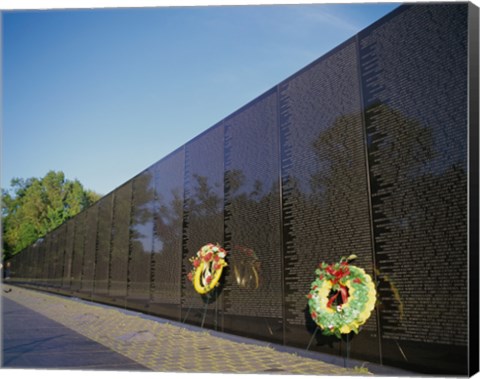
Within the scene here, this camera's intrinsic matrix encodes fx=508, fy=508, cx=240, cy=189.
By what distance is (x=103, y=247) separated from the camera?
766 inches

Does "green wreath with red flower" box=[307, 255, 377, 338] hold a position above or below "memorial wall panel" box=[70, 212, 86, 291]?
below

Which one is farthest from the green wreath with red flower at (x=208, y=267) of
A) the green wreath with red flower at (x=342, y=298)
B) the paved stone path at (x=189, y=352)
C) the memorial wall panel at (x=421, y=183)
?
the memorial wall panel at (x=421, y=183)

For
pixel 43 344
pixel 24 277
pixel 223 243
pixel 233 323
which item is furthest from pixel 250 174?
pixel 24 277

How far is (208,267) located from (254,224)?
5.19 ft

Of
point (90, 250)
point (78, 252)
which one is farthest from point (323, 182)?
point (78, 252)

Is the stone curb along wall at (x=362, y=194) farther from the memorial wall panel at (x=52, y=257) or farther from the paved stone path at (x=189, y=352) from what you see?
the memorial wall panel at (x=52, y=257)

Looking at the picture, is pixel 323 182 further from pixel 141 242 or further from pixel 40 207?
pixel 40 207

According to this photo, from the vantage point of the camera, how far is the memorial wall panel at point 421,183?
5402 millimetres

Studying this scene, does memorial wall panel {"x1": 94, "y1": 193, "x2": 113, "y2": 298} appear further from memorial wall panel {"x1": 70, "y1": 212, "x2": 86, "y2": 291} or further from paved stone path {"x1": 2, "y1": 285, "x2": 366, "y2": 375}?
paved stone path {"x1": 2, "y1": 285, "x2": 366, "y2": 375}

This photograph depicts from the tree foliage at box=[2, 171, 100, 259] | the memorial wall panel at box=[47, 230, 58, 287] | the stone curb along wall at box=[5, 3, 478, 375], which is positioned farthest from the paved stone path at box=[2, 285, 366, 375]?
the tree foliage at box=[2, 171, 100, 259]

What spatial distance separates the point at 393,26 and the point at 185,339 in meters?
6.15

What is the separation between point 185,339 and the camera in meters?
9.07

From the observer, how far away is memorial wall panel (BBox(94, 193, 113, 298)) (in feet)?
60.6

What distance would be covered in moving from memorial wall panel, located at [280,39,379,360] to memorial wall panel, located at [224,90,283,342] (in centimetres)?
33
